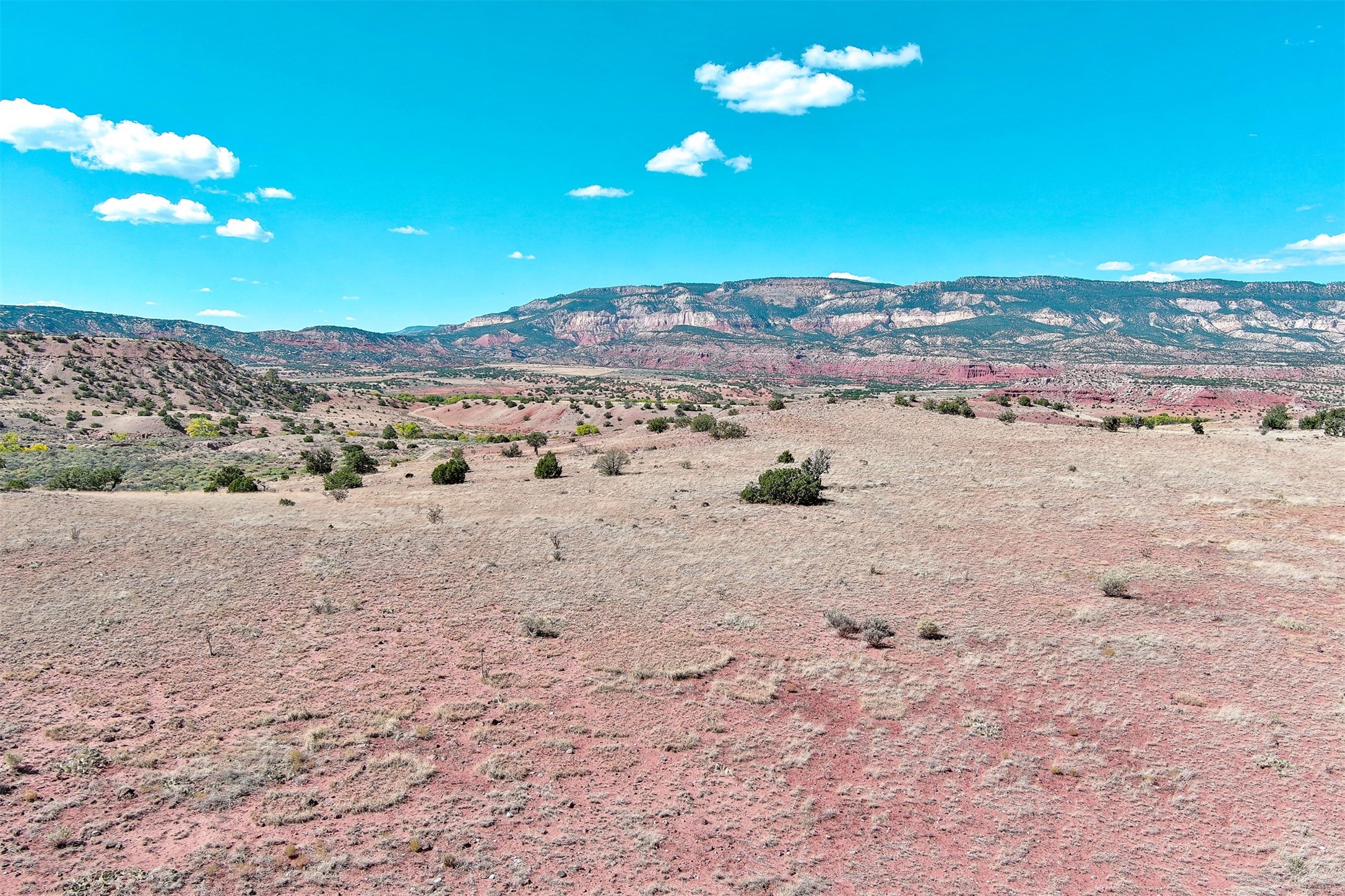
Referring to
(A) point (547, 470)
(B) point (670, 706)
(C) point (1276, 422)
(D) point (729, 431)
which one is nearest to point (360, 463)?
(A) point (547, 470)

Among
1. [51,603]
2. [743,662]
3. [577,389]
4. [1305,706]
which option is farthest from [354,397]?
[1305,706]

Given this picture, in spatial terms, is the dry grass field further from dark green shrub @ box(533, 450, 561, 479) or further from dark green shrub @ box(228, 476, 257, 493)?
dark green shrub @ box(533, 450, 561, 479)

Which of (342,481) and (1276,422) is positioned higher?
(342,481)

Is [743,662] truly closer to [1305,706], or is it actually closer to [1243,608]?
[1305,706]

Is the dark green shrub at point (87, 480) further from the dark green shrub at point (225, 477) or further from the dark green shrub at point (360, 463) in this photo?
the dark green shrub at point (360, 463)

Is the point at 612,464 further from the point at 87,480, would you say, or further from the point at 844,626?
the point at 87,480

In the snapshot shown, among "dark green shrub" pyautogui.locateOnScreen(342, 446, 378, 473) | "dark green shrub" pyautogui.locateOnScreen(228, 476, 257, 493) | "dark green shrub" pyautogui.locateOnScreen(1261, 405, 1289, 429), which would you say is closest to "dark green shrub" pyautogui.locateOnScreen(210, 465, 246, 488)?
"dark green shrub" pyautogui.locateOnScreen(228, 476, 257, 493)
